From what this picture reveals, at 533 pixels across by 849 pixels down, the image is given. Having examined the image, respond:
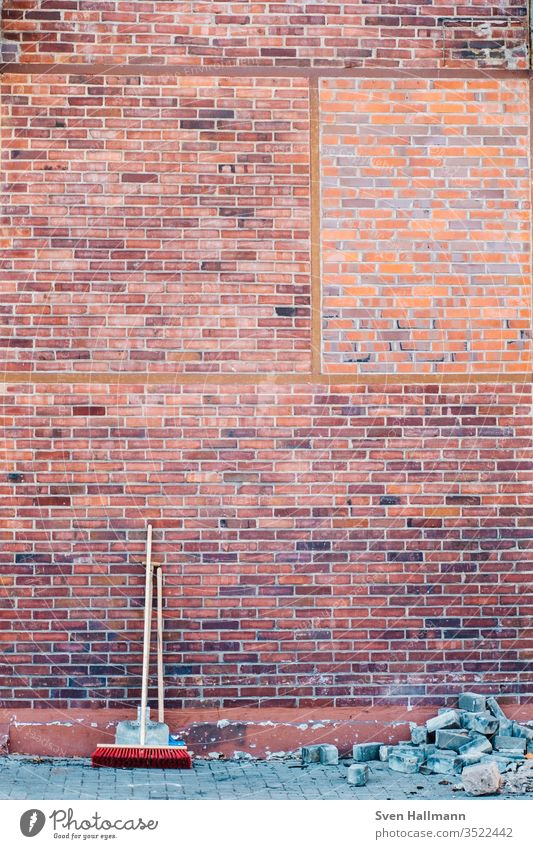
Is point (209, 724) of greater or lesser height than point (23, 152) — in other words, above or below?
below

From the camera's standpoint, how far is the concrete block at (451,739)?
18.1 feet

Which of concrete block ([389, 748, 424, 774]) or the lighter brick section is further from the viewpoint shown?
the lighter brick section

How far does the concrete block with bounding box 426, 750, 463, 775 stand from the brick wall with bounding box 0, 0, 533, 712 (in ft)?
1.38

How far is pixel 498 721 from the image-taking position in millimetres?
5648

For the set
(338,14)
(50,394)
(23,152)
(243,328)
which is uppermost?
(338,14)

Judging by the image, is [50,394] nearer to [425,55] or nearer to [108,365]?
[108,365]

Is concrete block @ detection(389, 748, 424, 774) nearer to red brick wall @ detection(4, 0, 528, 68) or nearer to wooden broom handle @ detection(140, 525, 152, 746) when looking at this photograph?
wooden broom handle @ detection(140, 525, 152, 746)

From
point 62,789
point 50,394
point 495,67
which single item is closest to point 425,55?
point 495,67

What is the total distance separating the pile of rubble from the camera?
532 centimetres

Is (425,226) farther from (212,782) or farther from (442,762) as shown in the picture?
(212,782)

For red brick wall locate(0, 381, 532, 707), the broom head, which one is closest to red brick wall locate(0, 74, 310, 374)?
red brick wall locate(0, 381, 532, 707)

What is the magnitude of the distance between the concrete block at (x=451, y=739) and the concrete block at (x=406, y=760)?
0.46 ft

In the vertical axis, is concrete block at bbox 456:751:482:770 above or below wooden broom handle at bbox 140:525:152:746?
below

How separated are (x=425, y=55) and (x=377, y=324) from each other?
1.61 m
